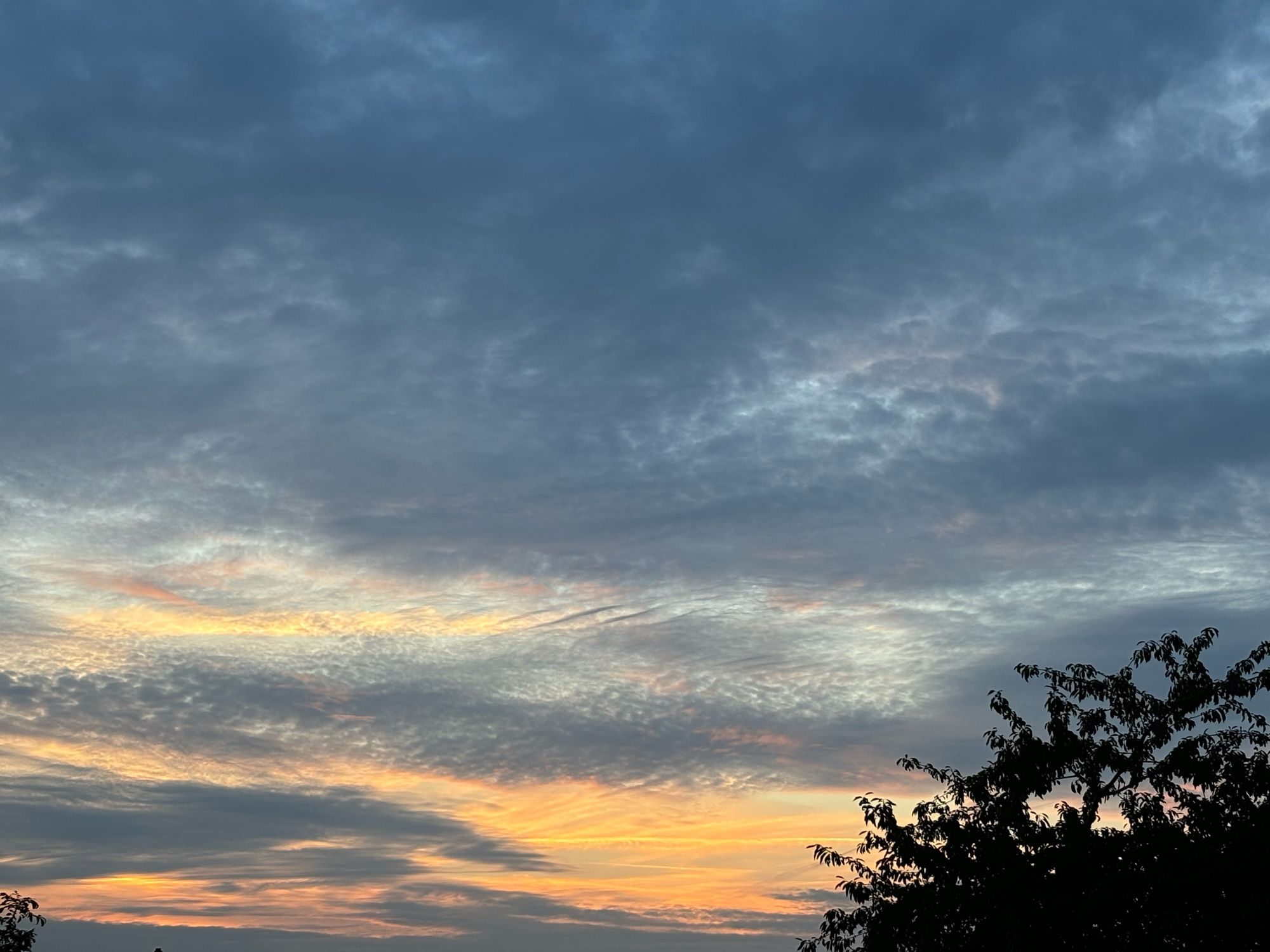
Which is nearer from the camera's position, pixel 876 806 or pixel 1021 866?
pixel 1021 866

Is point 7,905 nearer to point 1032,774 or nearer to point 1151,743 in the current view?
point 1032,774

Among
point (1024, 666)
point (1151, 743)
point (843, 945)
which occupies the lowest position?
point (843, 945)

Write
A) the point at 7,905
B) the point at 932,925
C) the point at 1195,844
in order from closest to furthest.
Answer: the point at 1195,844 → the point at 932,925 → the point at 7,905

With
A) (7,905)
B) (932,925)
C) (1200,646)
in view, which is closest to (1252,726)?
(1200,646)

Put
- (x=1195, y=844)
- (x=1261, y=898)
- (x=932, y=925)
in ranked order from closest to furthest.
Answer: (x=1261, y=898)
(x=1195, y=844)
(x=932, y=925)

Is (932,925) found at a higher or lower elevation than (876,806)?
lower

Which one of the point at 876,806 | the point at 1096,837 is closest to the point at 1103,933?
the point at 1096,837

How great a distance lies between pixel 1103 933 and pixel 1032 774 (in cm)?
359

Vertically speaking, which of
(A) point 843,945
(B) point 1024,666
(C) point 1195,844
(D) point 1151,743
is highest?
(B) point 1024,666

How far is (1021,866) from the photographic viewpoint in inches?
1028

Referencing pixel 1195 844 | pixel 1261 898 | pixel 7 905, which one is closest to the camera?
pixel 1261 898

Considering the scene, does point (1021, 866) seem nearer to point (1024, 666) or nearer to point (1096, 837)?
point (1096, 837)

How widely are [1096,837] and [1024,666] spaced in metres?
4.16

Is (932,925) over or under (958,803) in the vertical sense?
under
